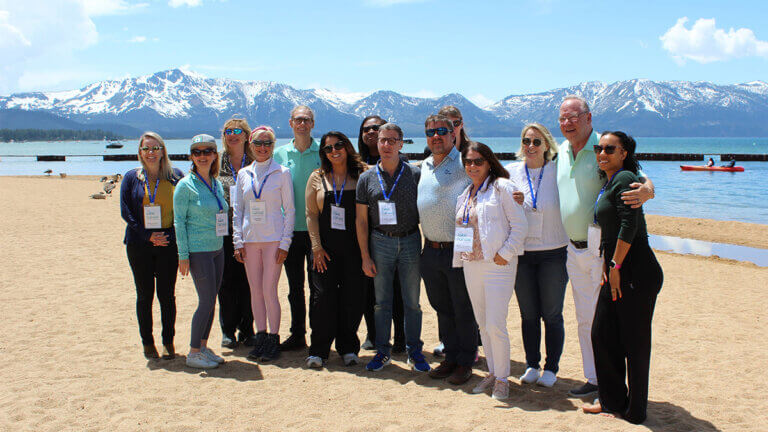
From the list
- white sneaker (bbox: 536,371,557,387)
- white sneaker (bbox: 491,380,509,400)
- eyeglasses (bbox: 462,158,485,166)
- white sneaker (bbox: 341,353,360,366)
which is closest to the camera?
eyeglasses (bbox: 462,158,485,166)

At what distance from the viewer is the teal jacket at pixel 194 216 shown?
4.74 metres

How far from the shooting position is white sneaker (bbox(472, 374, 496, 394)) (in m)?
4.39

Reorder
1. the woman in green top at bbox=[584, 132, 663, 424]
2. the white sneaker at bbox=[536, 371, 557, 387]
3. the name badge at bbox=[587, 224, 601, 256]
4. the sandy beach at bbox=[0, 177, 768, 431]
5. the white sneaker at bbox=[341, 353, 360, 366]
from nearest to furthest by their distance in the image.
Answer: the woman in green top at bbox=[584, 132, 663, 424] → the name badge at bbox=[587, 224, 601, 256] → the sandy beach at bbox=[0, 177, 768, 431] → the white sneaker at bbox=[536, 371, 557, 387] → the white sneaker at bbox=[341, 353, 360, 366]

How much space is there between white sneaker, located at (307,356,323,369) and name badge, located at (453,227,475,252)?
5.93 ft

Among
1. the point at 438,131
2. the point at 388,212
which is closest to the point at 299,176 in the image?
the point at 388,212

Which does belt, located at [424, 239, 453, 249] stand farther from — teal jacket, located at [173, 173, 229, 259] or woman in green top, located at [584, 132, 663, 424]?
teal jacket, located at [173, 173, 229, 259]

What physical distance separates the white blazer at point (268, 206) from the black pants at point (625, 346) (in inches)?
108

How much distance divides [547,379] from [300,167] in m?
2.96

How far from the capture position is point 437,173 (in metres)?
4.38

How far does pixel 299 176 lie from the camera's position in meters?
5.24

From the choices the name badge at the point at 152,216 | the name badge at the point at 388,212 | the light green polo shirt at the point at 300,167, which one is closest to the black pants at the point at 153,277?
the name badge at the point at 152,216

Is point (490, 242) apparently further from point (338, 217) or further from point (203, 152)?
point (203, 152)

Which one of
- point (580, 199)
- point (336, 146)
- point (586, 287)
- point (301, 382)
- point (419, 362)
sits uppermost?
point (336, 146)

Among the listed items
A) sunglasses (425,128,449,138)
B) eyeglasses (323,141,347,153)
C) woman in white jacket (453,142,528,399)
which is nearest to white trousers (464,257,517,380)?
woman in white jacket (453,142,528,399)
